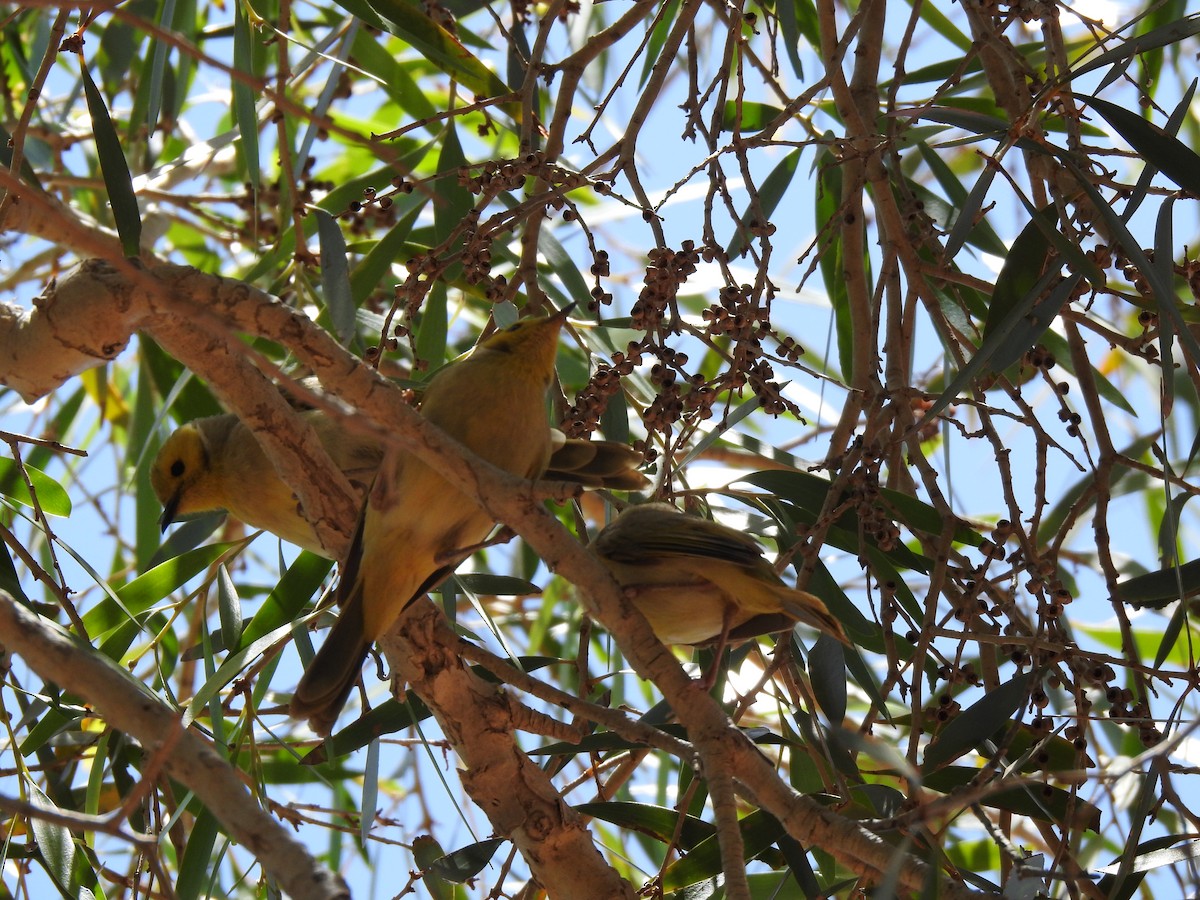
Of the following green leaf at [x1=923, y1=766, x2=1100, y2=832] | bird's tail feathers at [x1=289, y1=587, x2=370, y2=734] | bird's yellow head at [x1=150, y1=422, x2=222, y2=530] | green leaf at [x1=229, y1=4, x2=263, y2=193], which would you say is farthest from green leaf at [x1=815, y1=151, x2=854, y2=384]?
bird's yellow head at [x1=150, y1=422, x2=222, y2=530]

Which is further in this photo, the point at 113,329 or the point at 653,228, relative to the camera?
the point at 653,228

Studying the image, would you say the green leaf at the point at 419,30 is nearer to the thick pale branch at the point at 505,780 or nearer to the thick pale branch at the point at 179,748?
the thick pale branch at the point at 505,780

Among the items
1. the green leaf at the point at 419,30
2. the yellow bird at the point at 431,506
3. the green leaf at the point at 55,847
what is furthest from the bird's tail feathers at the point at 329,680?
the green leaf at the point at 419,30

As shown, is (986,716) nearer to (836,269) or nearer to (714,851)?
(714,851)

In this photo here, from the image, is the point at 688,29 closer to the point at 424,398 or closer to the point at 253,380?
the point at 424,398

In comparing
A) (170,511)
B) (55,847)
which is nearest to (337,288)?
(55,847)

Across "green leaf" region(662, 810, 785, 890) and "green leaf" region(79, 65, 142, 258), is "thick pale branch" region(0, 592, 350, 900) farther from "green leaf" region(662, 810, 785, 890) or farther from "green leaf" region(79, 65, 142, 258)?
"green leaf" region(662, 810, 785, 890)

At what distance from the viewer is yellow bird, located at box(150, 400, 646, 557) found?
295 centimetres

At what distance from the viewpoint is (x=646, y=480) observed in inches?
90.7

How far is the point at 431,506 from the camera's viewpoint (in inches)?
84.7

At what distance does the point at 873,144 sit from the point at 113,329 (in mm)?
1283

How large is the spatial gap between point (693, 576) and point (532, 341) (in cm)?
53

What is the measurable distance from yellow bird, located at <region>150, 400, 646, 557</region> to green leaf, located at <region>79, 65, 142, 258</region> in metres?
0.86

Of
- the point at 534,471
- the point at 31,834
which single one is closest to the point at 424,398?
the point at 534,471
